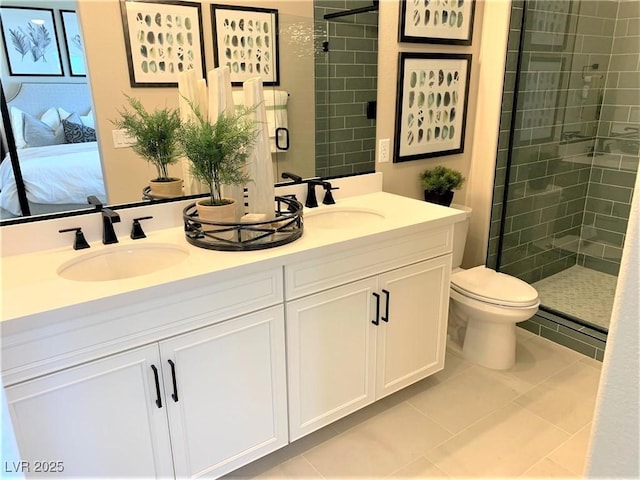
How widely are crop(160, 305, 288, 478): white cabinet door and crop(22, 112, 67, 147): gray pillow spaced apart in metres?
Result: 0.78

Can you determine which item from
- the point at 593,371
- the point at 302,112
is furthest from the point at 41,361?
the point at 593,371

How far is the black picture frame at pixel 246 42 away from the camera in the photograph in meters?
1.83

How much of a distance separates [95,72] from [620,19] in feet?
10.8

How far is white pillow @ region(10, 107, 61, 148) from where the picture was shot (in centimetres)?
149

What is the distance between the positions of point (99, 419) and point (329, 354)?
0.83 meters

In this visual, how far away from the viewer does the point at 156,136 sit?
1.76m

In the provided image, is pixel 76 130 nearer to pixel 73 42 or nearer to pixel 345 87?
pixel 73 42

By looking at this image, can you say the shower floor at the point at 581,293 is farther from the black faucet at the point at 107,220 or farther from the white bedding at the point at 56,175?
the white bedding at the point at 56,175

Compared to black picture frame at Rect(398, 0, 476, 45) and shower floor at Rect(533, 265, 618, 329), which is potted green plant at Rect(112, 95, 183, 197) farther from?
shower floor at Rect(533, 265, 618, 329)

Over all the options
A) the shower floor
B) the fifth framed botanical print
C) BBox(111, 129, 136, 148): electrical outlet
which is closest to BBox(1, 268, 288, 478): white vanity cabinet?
BBox(111, 129, 136, 148): electrical outlet

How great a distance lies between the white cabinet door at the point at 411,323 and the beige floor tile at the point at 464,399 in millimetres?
132

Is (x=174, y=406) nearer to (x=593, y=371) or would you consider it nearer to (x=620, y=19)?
(x=593, y=371)

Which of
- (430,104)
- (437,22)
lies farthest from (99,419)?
(437,22)

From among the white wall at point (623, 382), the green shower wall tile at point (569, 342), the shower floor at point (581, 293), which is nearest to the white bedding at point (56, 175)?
the white wall at point (623, 382)
